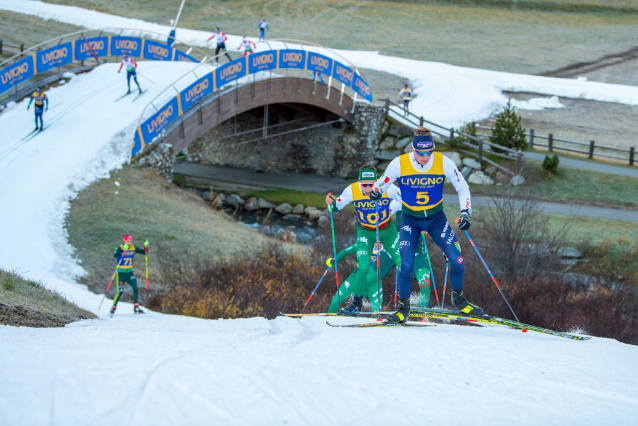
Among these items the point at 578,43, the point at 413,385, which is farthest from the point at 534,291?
the point at 578,43

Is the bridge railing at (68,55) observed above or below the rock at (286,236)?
above

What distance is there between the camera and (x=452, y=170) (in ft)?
27.0

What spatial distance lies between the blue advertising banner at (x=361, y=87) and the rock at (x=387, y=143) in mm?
2752

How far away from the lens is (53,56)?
1058 inches

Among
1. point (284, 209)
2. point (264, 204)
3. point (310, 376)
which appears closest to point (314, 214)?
point (284, 209)

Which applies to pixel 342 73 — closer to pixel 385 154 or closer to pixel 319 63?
pixel 319 63

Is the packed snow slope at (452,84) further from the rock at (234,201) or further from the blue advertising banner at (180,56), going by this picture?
the rock at (234,201)

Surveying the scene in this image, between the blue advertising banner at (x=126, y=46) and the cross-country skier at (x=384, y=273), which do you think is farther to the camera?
the blue advertising banner at (x=126, y=46)

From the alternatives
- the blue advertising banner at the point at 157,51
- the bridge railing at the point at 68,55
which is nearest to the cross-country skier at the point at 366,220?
the bridge railing at the point at 68,55

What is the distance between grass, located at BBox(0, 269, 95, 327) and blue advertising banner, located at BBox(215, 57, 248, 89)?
1646 cm

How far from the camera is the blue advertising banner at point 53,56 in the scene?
2612 centimetres

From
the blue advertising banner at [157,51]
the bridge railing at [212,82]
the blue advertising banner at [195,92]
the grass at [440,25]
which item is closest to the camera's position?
the bridge railing at [212,82]

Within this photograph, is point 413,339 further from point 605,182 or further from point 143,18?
point 143,18

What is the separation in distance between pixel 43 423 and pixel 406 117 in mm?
34023
